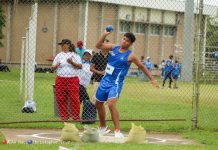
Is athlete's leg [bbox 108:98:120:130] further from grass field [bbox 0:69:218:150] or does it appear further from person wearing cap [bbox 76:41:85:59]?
person wearing cap [bbox 76:41:85:59]

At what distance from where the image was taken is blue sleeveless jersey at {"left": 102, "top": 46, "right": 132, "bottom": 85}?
11500 millimetres

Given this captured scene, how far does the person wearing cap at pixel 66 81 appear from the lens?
14109 mm

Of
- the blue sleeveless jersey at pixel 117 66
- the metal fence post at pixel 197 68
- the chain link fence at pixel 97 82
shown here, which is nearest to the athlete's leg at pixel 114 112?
the blue sleeveless jersey at pixel 117 66

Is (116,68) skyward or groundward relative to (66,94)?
skyward

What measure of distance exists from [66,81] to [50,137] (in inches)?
104

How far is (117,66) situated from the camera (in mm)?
11516

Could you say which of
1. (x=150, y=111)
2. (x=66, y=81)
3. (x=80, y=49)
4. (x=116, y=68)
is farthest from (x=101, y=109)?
(x=150, y=111)

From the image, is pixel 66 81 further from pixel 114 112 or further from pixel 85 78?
pixel 114 112

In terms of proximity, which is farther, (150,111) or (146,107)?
(146,107)

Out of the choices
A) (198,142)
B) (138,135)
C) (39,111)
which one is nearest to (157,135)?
(198,142)

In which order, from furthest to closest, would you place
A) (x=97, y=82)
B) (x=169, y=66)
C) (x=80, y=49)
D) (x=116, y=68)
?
1. (x=169, y=66)
2. (x=80, y=49)
3. (x=97, y=82)
4. (x=116, y=68)

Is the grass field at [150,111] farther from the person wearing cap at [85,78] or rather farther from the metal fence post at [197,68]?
the person wearing cap at [85,78]

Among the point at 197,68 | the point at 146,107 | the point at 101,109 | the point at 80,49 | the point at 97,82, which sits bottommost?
the point at 146,107

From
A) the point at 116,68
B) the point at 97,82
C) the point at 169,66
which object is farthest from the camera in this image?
the point at 169,66
